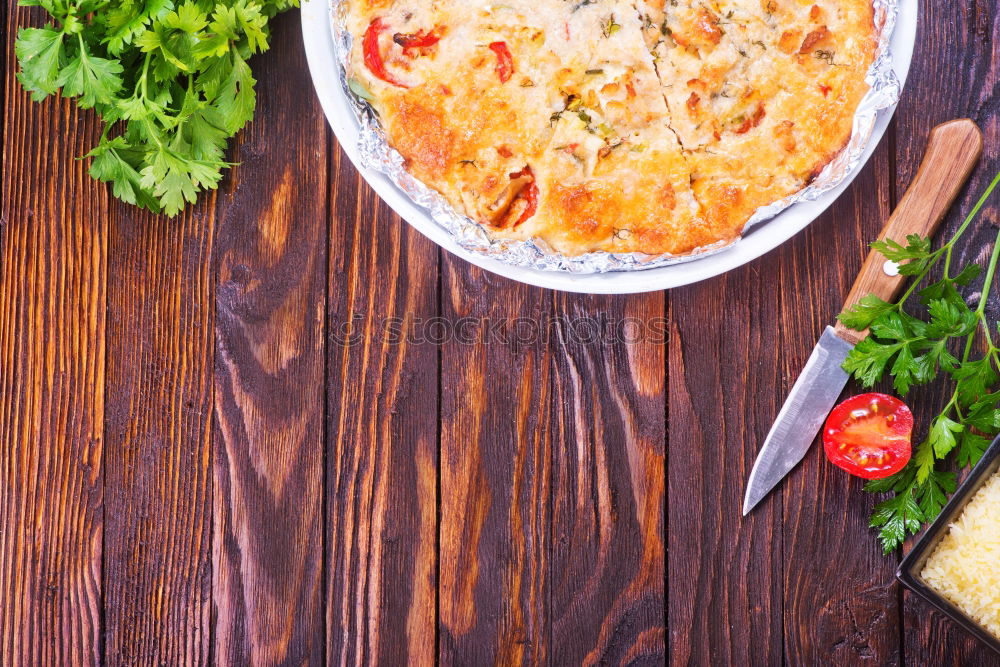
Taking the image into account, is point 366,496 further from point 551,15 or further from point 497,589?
point 551,15

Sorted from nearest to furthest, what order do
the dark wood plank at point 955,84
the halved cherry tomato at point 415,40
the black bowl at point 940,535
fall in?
1. the halved cherry tomato at point 415,40
2. the black bowl at point 940,535
3. the dark wood plank at point 955,84

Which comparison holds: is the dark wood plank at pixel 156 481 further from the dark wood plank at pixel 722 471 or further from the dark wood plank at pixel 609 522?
the dark wood plank at pixel 722 471

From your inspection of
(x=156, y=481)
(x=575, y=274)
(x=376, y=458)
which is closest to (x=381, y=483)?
(x=376, y=458)

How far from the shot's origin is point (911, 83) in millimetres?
2318

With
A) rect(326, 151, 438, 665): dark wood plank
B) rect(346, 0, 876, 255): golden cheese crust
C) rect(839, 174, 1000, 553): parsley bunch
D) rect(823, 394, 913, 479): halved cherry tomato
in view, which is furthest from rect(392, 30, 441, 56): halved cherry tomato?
rect(823, 394, 913, 479): halved cherry tomato

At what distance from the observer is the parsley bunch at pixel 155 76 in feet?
6.57

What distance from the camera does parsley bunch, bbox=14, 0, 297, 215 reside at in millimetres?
2002

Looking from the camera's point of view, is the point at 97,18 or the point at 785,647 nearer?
the point at 97,18

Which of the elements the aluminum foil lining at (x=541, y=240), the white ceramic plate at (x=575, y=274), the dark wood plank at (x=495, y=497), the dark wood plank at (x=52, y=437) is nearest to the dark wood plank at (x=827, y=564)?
the white ceramic plate at (x=575, y=274)

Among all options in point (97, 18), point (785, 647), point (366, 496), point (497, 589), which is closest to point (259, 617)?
point (366, 496)

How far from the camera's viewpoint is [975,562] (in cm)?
212

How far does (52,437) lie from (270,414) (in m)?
0.66

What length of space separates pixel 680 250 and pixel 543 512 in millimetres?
909

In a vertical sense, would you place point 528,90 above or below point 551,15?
below
